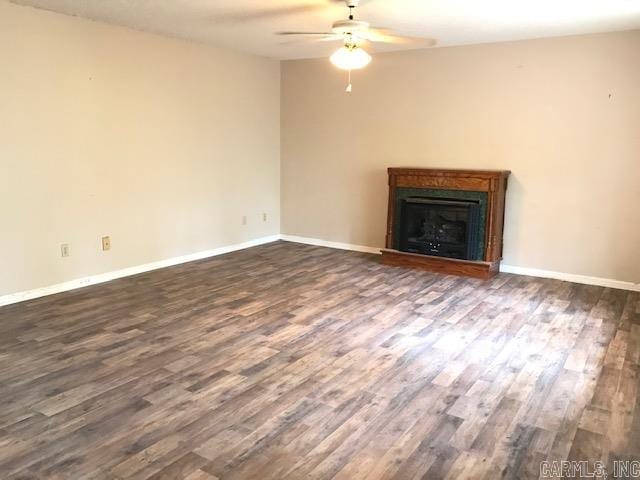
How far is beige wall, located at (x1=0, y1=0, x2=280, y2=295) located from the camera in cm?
407

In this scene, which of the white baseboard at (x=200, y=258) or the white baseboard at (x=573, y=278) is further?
the white baseboard at (x=573, y=278)

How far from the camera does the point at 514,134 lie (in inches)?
201

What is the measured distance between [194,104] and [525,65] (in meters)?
3.38

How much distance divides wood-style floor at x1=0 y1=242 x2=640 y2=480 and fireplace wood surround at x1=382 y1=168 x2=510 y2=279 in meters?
0.55

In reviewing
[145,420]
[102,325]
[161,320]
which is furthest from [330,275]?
[145,420]

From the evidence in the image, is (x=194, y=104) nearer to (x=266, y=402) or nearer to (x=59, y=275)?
(x=59, y=275)

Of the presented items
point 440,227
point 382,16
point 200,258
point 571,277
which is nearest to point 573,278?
point 571,277

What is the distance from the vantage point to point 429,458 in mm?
2184

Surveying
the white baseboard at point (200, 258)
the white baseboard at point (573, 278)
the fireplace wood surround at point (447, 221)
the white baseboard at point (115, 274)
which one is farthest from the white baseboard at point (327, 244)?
the white baseboard at point (573, 278)

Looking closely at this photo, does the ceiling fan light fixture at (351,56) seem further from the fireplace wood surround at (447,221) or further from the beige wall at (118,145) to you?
the beige wall at (118,145)

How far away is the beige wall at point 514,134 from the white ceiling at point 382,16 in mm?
355

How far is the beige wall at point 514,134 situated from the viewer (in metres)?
→ 4.65

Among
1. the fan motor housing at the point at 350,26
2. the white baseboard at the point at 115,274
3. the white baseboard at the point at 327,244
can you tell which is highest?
the fan motor housing at the point at 350,26

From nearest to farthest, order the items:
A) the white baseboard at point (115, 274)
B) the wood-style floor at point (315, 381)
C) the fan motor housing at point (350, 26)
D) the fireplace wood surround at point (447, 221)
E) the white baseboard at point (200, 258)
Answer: the wood-style floor at point (315, 381)
the fan motor housing at point (350, 26)
the white baseboard at point (115, 274)
the white baseboard at point (200, 258)
the fireplace wood surround at point (447, 221)
